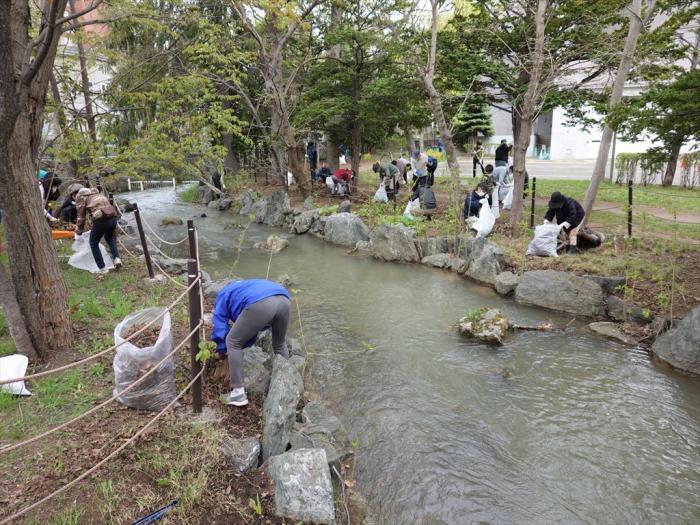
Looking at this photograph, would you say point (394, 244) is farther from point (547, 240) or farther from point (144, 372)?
point (144, 372)

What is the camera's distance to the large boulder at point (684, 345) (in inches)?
213

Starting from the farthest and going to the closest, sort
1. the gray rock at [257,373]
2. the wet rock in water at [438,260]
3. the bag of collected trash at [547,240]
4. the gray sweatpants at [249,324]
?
the wet rock in water at [438,260] < the bag of collected trash at [547,240] < the gray rock at [257,373] < the gray sweatpants at [249,324]

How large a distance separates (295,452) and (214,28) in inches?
519

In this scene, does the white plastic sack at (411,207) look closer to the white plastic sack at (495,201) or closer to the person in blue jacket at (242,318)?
the white plastic sack at (495,201)

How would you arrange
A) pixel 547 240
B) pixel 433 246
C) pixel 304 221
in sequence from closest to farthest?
1. pixel 547 240
2. pixel 433 246
3. pixel 304 221

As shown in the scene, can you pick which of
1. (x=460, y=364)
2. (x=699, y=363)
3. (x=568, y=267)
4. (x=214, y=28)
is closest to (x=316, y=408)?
(x=460, y=364)

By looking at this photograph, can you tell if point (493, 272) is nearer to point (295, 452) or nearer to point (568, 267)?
point (568, 267)

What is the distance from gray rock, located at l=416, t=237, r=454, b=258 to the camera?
10211 millimetres

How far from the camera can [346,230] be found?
39.3 feet

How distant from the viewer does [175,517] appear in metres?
2.90

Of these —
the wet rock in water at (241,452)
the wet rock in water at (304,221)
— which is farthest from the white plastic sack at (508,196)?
the wet rock in water at (241,452)

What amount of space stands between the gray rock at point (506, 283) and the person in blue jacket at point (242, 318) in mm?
4990

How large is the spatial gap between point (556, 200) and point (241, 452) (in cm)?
708

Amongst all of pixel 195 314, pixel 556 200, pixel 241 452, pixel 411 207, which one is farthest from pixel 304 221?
pixel 241 452
